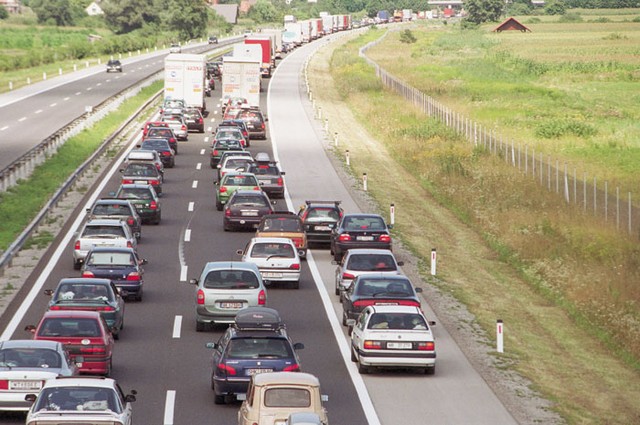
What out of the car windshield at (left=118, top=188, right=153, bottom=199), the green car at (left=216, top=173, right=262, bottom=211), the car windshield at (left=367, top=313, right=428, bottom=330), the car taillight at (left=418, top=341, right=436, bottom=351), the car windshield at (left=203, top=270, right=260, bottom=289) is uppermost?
the car windshield at (left=367, top=313, right=428, bottom=330)

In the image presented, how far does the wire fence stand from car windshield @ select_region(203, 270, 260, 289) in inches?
566

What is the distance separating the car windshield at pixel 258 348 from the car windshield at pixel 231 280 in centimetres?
653

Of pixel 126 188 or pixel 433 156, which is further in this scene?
pixel 433 156

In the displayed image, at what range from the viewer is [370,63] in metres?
132

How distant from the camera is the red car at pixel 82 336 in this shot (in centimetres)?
2367

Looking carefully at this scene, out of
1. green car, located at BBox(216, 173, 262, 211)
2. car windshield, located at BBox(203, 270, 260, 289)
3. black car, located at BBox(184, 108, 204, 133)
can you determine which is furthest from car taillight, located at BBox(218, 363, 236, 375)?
black car, located at BBox(184, 108, 204, 133)

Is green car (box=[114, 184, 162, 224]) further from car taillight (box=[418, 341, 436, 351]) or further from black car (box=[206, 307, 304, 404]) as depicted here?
black car (box=[206, 307, 304, 404])

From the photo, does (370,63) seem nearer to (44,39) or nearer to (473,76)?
(473,76)

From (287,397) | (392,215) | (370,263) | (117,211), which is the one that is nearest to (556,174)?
(392,215)

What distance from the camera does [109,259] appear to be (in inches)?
1266

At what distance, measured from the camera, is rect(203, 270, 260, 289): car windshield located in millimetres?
29422

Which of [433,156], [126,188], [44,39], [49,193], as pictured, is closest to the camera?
[126,188]

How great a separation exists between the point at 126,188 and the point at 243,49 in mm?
66764

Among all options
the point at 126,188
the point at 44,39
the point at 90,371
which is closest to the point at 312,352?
the point at 90,371
